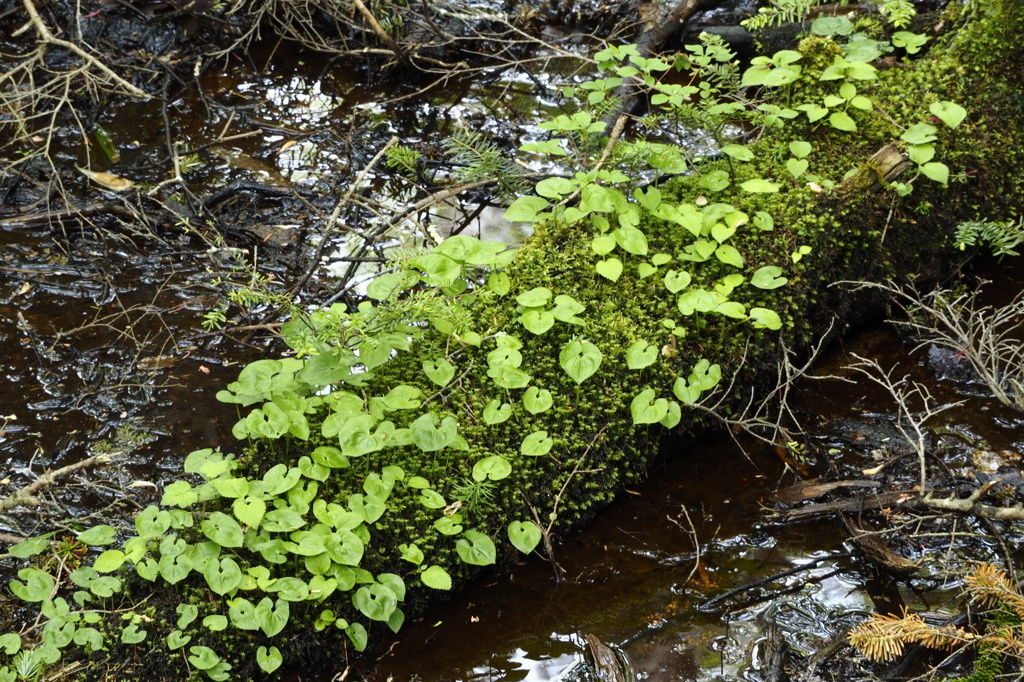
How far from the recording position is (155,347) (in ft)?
12.7

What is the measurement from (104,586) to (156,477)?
89 cm

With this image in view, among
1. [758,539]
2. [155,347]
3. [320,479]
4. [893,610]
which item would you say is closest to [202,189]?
[155,347]

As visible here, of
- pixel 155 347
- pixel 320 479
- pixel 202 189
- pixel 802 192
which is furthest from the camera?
A: pixel 202 189

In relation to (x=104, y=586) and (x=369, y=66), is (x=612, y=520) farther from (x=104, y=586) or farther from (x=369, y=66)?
(x=369, y=66)

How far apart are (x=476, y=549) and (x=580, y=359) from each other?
0.79 m

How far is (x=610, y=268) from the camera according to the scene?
329cm

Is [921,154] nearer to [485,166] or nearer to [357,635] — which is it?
[485,166]

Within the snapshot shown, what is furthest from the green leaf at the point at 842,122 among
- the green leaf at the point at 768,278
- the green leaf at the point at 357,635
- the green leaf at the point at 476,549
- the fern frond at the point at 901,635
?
the green leaf at the point at 357,635

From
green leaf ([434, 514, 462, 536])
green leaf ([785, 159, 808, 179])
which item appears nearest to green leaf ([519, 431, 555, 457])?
green leaf ([434, 514, 462, 536])

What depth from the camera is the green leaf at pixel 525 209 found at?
3426 mm

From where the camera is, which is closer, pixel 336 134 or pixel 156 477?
pixel 156 477

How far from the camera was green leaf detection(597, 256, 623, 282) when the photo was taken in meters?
3.27

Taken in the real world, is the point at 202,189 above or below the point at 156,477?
above

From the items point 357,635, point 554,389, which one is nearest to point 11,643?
point 357,635
